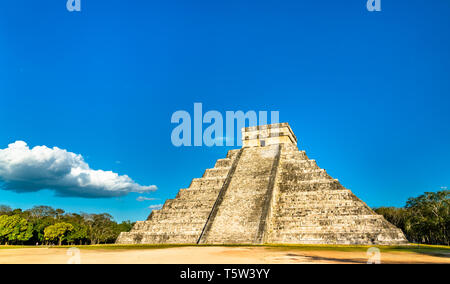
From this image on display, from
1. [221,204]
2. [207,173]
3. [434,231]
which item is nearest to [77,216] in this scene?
[207,173]

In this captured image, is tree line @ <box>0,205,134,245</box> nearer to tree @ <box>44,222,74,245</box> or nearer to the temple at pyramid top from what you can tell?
tree @ <box>44,222,74,245</box>

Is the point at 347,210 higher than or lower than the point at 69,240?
higher

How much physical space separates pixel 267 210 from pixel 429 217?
831 inches

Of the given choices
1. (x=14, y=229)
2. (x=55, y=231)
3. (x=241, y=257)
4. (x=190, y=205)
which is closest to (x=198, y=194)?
(x=190, y=205)

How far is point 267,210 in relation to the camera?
19391 millimetres

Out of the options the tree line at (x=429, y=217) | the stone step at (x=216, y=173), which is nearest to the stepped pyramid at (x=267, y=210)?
the stone step at (x=216, y=173)

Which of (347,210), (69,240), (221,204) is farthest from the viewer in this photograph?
(69,240)

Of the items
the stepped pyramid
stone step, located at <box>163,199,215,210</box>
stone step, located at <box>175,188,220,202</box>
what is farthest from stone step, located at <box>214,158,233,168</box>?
stone step, located at <box>163,199,215,210</box>

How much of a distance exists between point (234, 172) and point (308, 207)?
754 cm

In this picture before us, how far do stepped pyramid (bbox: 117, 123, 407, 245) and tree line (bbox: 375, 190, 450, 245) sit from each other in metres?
15.4

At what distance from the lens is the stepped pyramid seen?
57.2ft
